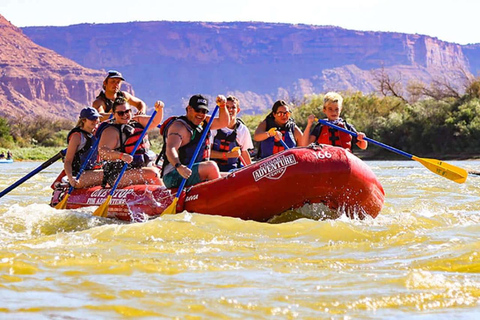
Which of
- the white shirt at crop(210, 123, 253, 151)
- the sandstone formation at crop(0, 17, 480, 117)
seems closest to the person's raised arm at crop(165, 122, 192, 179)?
the white shirt at crop(210, 123, 253, 151)

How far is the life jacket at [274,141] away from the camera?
9.05 metres

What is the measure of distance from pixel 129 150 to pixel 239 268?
371 cm

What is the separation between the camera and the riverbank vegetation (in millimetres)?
31797

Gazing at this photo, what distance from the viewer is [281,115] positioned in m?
9.03

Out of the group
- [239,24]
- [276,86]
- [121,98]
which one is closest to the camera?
[121,98]

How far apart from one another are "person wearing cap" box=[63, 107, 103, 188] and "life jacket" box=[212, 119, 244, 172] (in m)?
1.30

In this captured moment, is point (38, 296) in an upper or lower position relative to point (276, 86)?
lower

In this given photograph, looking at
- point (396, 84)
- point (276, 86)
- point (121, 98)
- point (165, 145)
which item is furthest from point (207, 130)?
point (276, 86)

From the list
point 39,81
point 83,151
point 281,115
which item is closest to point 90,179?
point 83,151

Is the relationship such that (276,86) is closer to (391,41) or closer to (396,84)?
(391,41)

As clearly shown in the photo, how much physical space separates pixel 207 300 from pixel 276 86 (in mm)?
174566

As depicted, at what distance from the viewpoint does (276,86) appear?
177750 millimetres

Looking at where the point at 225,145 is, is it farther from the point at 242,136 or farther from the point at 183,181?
the point at 183,181

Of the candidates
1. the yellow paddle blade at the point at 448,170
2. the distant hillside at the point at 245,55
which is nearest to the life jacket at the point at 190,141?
the yellow paddle blade at the point at 448,170
